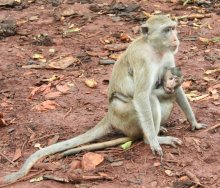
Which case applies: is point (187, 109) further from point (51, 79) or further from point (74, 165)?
point (51, 79)

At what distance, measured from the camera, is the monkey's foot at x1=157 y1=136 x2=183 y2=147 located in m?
6.62

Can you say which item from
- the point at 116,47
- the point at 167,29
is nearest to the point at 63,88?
the point at 116,47

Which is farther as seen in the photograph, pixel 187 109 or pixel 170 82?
pixel 187 109

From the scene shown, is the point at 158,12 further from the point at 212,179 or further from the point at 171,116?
the point at 212,179

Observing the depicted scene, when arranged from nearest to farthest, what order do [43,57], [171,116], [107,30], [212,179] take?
1. [212,179]
2. [171,116]
3. [43,57]
4. [107,30]

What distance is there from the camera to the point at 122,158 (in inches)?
257

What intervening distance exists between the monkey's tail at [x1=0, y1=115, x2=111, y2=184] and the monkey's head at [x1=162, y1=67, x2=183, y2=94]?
0.90 metres

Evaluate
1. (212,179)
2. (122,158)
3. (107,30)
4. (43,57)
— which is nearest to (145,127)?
(122,158)

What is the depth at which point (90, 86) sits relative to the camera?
859 cm

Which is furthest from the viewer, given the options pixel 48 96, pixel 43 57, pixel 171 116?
pixel 43 57

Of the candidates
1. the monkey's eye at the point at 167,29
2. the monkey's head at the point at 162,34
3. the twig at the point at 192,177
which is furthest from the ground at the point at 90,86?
the monkey's eye at the point at 167,29

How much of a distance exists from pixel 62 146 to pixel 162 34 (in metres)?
1.84

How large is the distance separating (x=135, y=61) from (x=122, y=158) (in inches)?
46.9

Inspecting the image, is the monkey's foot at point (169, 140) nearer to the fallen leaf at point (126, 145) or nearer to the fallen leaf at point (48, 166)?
the fallen leaf at point (126, 145)
